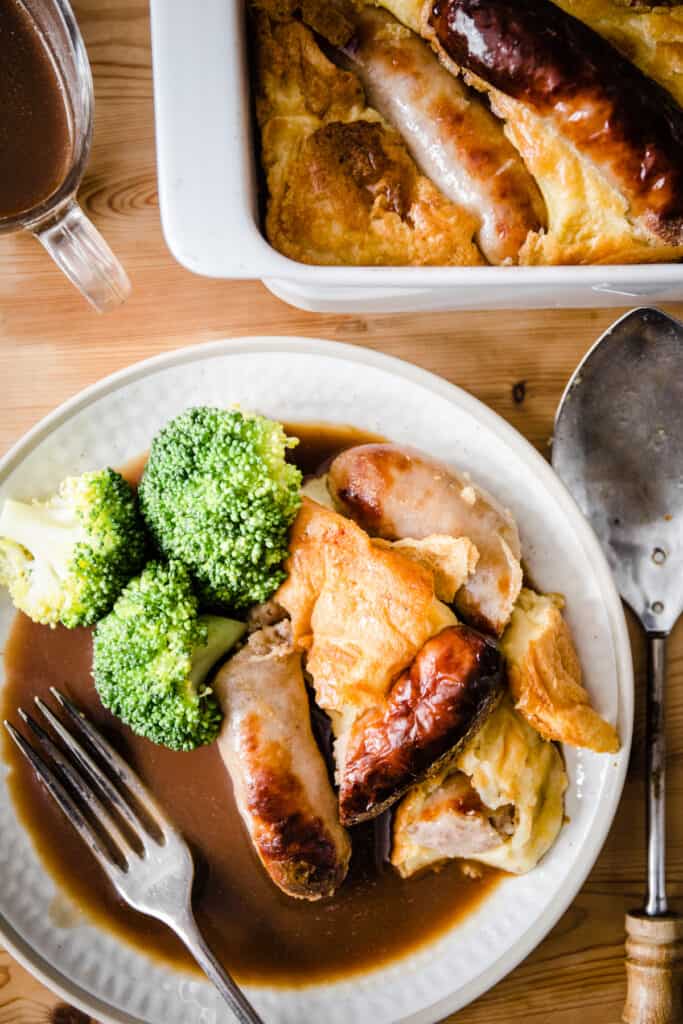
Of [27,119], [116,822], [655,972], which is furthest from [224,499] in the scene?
[655,972]

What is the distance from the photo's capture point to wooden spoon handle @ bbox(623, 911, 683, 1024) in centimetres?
201

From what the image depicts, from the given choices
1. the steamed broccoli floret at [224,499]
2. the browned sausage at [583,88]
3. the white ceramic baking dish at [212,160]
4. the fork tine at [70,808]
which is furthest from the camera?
the fork tine at [70,808]

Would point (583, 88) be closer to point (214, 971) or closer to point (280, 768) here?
point (280, 768)

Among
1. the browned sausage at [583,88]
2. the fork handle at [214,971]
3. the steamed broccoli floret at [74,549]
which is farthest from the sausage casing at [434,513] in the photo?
the fork handle at [214,971]

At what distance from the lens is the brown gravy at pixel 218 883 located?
2.03 m

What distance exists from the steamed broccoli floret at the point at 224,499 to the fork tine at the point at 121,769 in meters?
0.39

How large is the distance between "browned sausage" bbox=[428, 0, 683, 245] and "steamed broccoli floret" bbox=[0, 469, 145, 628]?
1036 mm

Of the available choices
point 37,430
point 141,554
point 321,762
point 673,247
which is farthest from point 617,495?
point 37,430

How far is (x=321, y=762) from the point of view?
1.94m

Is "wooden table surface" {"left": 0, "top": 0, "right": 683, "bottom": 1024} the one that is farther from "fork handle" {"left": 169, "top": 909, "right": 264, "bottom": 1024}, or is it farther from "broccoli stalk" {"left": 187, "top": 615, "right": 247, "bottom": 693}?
"broccoli stalk" {"left": 187, "top": 615, "right": 247, "bottom": 693}

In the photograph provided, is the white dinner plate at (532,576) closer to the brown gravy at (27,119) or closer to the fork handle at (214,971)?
the fork handle at (214,971)

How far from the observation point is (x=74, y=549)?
1.88m

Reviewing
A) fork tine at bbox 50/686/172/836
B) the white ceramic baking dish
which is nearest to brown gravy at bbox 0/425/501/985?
fork tine at bbox 50/686/172/836

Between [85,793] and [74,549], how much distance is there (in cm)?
52
